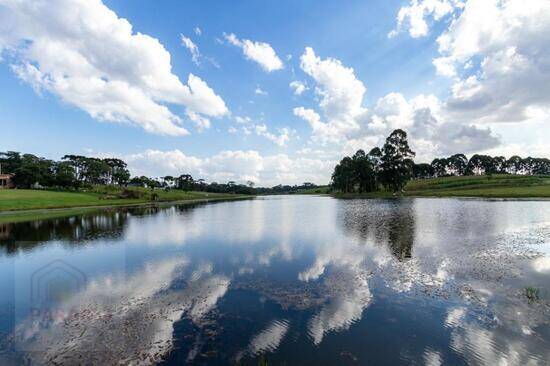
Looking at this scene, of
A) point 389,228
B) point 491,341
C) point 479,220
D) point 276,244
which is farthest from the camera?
point 479,220

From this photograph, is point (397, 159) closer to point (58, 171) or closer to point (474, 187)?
point (474, 187)

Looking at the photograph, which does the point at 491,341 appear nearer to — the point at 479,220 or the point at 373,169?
the point at 479,220

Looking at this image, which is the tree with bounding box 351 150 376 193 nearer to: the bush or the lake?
the bush

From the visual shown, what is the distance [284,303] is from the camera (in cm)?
1184

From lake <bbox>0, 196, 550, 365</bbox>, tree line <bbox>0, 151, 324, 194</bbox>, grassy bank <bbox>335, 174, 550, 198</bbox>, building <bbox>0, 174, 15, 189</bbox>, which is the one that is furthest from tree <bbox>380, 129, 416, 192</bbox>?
building <bbox>0, 174, 15, 189</bbox>

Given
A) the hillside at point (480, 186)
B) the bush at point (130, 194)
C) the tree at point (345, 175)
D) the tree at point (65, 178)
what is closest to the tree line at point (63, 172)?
the tree at point (65, 178)

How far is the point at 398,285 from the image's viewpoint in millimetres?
13523

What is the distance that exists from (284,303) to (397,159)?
110m

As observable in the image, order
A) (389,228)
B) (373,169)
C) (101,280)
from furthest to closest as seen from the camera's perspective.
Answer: (373,169) → (389,228) → (101,280)

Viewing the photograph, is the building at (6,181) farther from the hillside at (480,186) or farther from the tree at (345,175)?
the hillside at (480,186)

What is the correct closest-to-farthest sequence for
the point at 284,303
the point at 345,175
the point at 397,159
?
the point at 284,303 → the point at 397,159 → the point at 345,175

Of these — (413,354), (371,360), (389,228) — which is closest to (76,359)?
(371,360)

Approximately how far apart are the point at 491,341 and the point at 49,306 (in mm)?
16085

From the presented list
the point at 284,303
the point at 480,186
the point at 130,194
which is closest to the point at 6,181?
the point at 130,194
